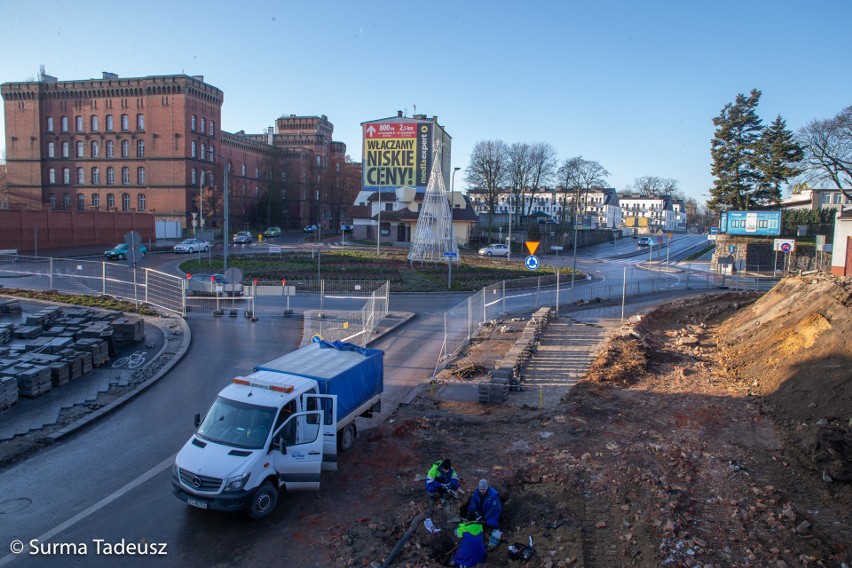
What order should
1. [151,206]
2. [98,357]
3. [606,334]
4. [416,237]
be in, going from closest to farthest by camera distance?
[98,357] → [606,334] → [416,237] → [151,206]

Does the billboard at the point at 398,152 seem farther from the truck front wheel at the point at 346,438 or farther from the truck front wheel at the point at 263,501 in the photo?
the truck front wheel at the point at 263,501

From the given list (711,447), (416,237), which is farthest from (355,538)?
(416,237)

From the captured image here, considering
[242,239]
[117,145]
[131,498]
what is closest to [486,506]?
[131,498]

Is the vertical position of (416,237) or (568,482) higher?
(416,237)

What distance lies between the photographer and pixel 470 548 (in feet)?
25.1

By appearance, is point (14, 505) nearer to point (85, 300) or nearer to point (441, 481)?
point (441, 481)

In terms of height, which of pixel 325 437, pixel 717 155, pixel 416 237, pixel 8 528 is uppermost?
pixel 717 155

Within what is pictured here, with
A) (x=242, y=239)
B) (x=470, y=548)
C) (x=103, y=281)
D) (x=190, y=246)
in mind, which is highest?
(x=242, y=239)

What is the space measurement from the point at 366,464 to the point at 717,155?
5514 centimetres

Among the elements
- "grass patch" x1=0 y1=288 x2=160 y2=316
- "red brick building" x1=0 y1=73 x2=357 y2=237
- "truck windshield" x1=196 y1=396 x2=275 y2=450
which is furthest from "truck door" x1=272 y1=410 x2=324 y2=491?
"red brick building" x1=0 y1=73 x2=357 y2=237

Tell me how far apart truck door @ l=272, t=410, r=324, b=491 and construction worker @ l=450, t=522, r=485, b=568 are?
2.66 metres

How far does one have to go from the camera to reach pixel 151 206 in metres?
71.2

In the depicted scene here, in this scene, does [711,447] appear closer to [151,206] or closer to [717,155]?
[717,155]

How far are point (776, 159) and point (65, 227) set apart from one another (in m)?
61.7
